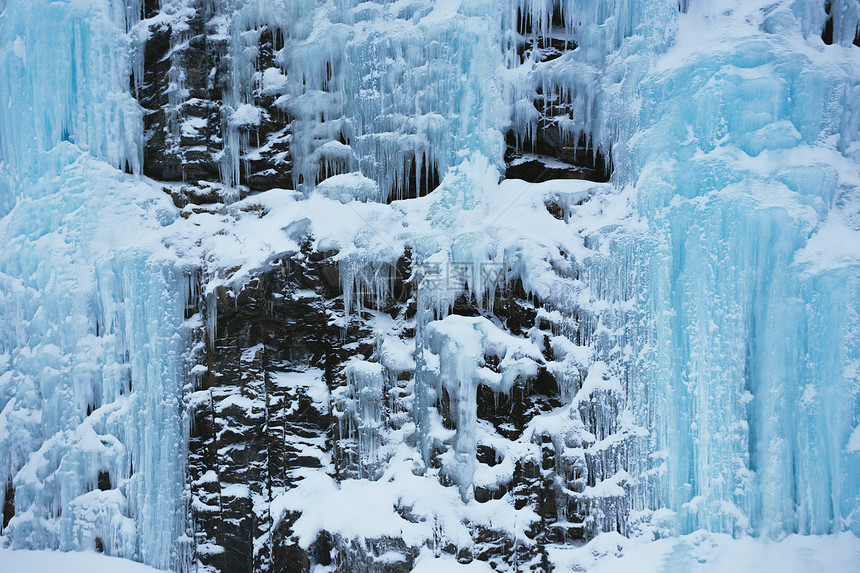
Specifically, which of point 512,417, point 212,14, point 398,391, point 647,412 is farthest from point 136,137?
point 647,412

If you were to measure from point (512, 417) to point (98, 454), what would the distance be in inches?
178

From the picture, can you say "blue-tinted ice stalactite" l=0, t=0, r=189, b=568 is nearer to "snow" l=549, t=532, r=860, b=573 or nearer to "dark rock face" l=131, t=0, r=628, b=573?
"dark rock face" l=131, t=0, r=628, b=573

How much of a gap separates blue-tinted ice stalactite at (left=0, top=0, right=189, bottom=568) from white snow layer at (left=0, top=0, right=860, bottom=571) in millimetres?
28

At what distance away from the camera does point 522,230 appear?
7871mm

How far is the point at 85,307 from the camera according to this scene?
811 cm

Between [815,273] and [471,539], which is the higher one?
[815,273]

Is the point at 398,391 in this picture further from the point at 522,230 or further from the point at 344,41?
the point at 344,41

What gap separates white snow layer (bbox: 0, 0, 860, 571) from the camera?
6.85 metres

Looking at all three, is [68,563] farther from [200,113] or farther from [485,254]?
[485,254]

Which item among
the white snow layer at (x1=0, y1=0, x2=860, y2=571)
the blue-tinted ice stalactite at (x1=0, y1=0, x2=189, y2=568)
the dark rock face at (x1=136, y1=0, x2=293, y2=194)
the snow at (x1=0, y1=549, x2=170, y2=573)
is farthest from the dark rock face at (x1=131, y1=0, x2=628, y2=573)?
the snow at (x1=0, y1=549, x2=170, y2=573)

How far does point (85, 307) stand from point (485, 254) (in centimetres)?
456

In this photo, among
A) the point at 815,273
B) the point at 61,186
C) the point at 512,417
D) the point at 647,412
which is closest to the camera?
the point at 815,273

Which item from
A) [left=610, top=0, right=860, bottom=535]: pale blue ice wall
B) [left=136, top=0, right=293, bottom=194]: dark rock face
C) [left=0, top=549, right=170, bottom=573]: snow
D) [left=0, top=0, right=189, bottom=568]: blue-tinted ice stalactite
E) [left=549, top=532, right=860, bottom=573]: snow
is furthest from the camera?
[left=136, top=0, right=293, bottom=194]: dark rock face

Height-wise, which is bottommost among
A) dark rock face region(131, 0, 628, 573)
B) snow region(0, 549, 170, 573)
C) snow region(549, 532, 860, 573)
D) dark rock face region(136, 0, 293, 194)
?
snow region(0, 549, 170, 573)
